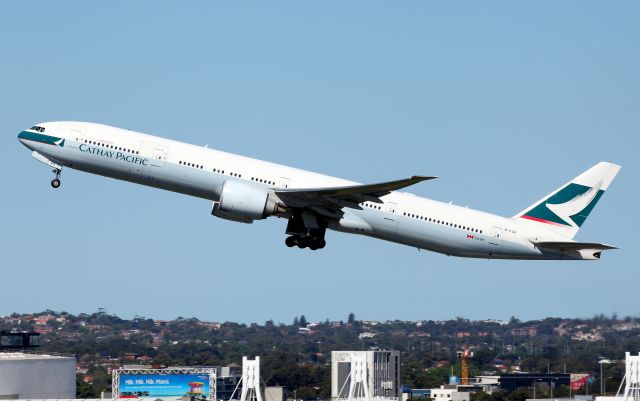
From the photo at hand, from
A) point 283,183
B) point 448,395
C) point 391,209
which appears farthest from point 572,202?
point 448,395

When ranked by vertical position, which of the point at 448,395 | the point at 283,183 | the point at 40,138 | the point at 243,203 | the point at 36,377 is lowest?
the point at 448,395

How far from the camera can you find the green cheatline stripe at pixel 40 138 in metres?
55.2

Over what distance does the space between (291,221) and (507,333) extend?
266ft

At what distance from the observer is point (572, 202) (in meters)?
60.8

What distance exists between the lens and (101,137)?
54.8 m

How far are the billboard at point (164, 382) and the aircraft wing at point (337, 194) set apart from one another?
35.6 meters

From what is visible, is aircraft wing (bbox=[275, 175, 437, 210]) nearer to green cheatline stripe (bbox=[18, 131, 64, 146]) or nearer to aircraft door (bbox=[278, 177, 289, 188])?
aircraft door (bbox=[278, 177, 289, 188])

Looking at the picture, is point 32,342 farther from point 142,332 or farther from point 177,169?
point 142,332

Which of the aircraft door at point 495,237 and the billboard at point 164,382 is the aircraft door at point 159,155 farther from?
the billboard at point 164,382

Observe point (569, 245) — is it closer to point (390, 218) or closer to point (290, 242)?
point (390, 218)

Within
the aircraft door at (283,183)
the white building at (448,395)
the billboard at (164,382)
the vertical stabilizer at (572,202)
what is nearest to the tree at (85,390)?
the billboard at (164,382)

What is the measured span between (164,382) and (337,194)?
41566mm

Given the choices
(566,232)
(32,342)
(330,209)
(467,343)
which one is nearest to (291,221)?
(330,209)

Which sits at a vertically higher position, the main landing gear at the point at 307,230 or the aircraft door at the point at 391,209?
the aircraft door at the point at 391,209
